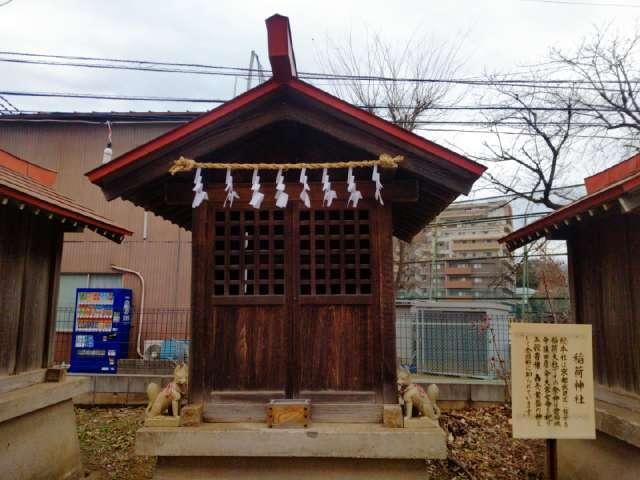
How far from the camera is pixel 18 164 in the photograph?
24.1 ft

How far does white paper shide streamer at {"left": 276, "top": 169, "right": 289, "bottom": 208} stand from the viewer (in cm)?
487

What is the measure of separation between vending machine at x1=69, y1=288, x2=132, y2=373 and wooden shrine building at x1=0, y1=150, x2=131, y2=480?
5918mm

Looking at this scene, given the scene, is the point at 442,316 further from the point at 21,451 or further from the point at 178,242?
the point at 21,451

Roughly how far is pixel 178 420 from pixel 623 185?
5429 millimetres

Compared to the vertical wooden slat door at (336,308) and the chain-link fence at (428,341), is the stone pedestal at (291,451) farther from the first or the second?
the chain-link fence at (428,341)

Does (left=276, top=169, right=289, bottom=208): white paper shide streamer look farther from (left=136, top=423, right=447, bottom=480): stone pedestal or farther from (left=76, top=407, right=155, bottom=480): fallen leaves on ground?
(left=76, top=407, right=155, bottom=480): fallen leaves on ground

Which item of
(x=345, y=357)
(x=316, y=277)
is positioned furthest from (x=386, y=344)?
(x=316, y=277)

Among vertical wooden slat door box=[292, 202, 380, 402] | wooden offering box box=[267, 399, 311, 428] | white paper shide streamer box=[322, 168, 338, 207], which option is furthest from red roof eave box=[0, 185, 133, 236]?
wooden offering box box=[267, 399, 311, 428]

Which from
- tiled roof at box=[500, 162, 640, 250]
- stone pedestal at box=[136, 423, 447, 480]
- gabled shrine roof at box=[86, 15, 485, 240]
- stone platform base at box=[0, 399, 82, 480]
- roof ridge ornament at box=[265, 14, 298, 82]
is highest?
roof ridge ornament at box=[265, 14, 298, 82]

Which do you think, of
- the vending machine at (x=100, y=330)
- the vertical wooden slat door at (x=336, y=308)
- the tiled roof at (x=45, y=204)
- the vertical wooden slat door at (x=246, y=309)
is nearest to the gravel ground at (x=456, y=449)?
the vending machine at (x=100, y=330)

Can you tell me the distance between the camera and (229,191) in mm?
5117

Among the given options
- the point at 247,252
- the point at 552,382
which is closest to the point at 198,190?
the point at 247,252

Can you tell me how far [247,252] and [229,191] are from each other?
0.77 meters

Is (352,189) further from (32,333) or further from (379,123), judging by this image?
(32,333)
